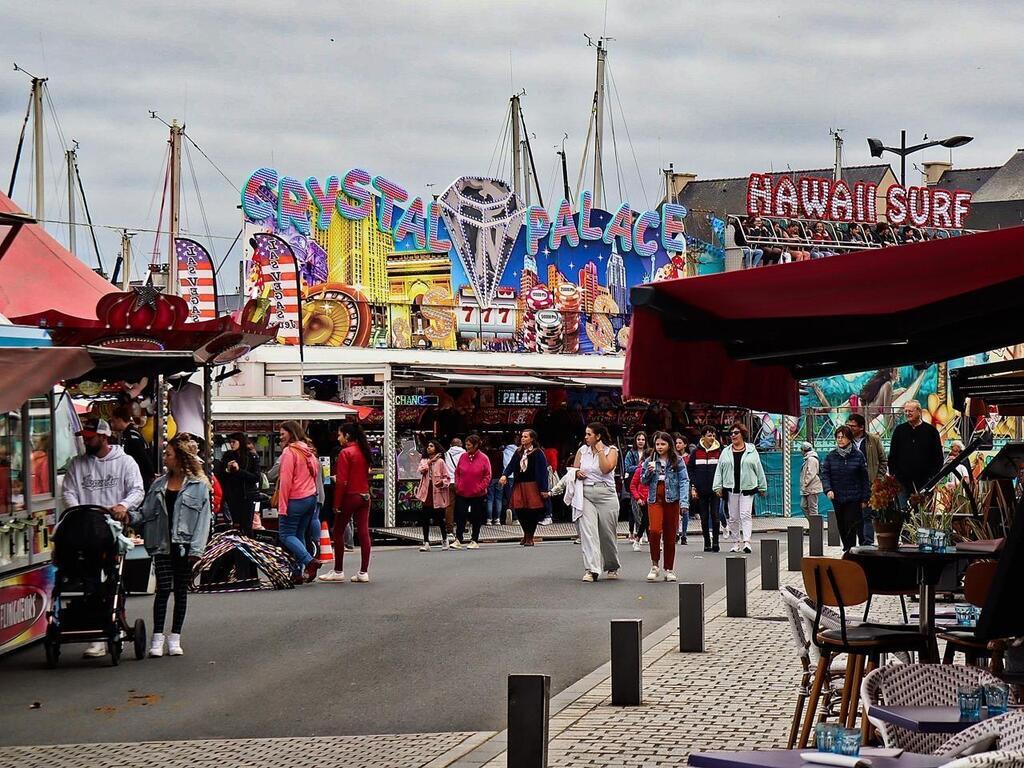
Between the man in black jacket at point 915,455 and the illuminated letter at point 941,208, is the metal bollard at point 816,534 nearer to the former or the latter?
the man in black jacket at point 915,455

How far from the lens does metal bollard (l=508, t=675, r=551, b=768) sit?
274 inches

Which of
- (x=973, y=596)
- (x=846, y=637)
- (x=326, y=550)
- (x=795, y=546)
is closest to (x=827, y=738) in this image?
(x=846, y=637)

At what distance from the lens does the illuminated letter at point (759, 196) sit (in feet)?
148

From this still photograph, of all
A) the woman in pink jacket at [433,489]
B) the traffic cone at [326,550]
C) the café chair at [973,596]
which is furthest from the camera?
the woman in pink jacket at [433,489]

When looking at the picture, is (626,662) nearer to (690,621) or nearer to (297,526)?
(690,621)

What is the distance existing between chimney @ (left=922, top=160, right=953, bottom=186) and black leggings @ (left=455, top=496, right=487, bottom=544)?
2743 inches

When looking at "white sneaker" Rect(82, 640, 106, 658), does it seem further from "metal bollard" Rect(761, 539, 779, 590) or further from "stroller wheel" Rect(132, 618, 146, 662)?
"metal bollard" Rect(761, 539, 779, 590)

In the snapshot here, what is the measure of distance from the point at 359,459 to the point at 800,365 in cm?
1051

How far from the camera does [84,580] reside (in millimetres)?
12344

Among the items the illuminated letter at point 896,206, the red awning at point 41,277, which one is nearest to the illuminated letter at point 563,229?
the illuminated letter at point 896,206

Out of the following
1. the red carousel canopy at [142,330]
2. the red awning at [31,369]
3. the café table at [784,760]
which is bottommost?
the café table at [784,760]

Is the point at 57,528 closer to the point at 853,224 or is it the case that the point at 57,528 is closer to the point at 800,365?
the point at 800,365

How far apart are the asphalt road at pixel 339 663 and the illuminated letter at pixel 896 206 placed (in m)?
33.2

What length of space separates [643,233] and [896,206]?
13303 millimetres
